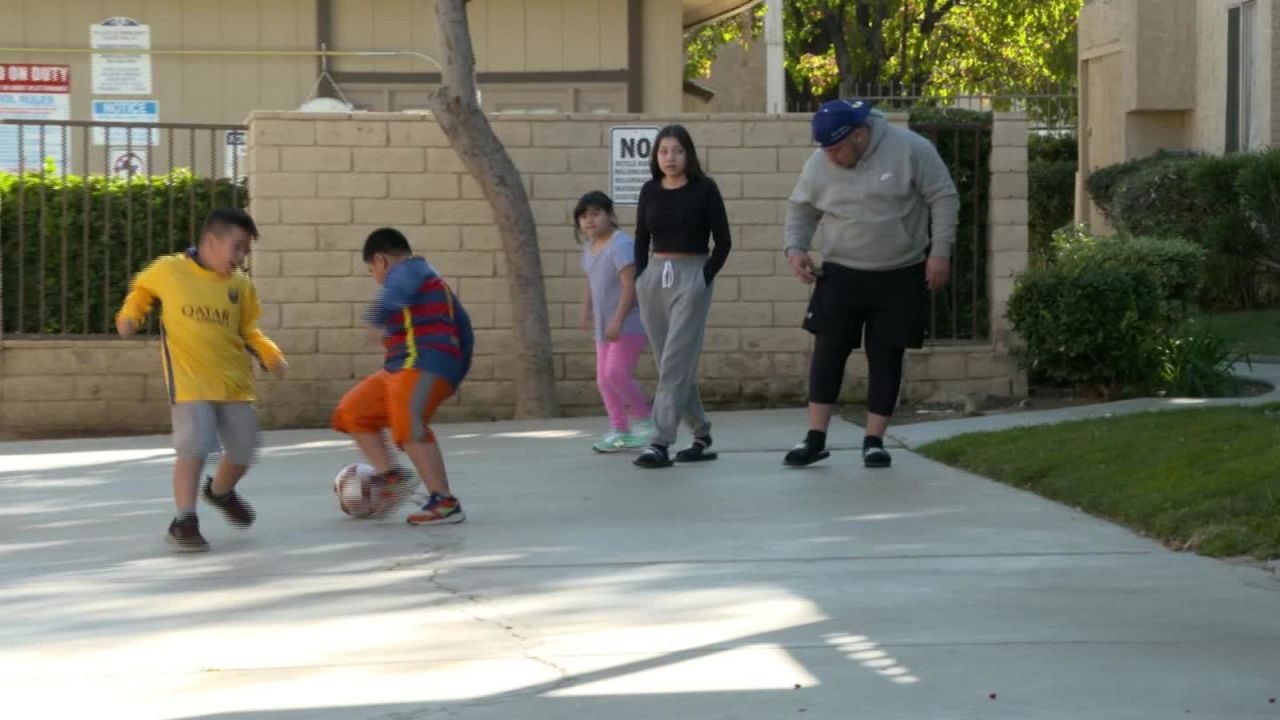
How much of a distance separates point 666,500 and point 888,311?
1529 mm

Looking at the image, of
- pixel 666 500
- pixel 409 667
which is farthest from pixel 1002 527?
pixel 409 667

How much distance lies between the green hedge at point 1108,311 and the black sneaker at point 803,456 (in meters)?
2.97

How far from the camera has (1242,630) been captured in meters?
5.95

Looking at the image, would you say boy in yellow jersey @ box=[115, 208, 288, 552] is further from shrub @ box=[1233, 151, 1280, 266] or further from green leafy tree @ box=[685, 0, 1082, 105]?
green leafy tree @ box=[685, 0, 1082, 105]

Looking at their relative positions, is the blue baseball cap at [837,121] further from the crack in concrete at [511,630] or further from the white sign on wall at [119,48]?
the white sign on wall at [119,48]

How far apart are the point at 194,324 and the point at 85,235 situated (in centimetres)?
598

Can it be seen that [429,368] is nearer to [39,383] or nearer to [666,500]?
[666,500]

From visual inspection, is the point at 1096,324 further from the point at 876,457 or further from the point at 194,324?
the point at 194,324

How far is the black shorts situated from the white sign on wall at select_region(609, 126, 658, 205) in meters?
3.63

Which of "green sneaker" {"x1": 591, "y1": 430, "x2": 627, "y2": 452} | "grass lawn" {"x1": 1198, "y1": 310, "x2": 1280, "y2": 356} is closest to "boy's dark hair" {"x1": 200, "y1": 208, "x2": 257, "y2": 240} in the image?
"green sneaker" {"x1": 591, "y1": 430, "x2": 627, "y2": 452}

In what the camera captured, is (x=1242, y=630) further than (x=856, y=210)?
No

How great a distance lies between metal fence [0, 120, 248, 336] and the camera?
13.5 m

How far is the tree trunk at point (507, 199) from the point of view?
12.5 meters

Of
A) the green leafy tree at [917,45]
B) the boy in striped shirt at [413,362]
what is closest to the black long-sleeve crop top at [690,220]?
the boy in striped shirt at [413,362]
